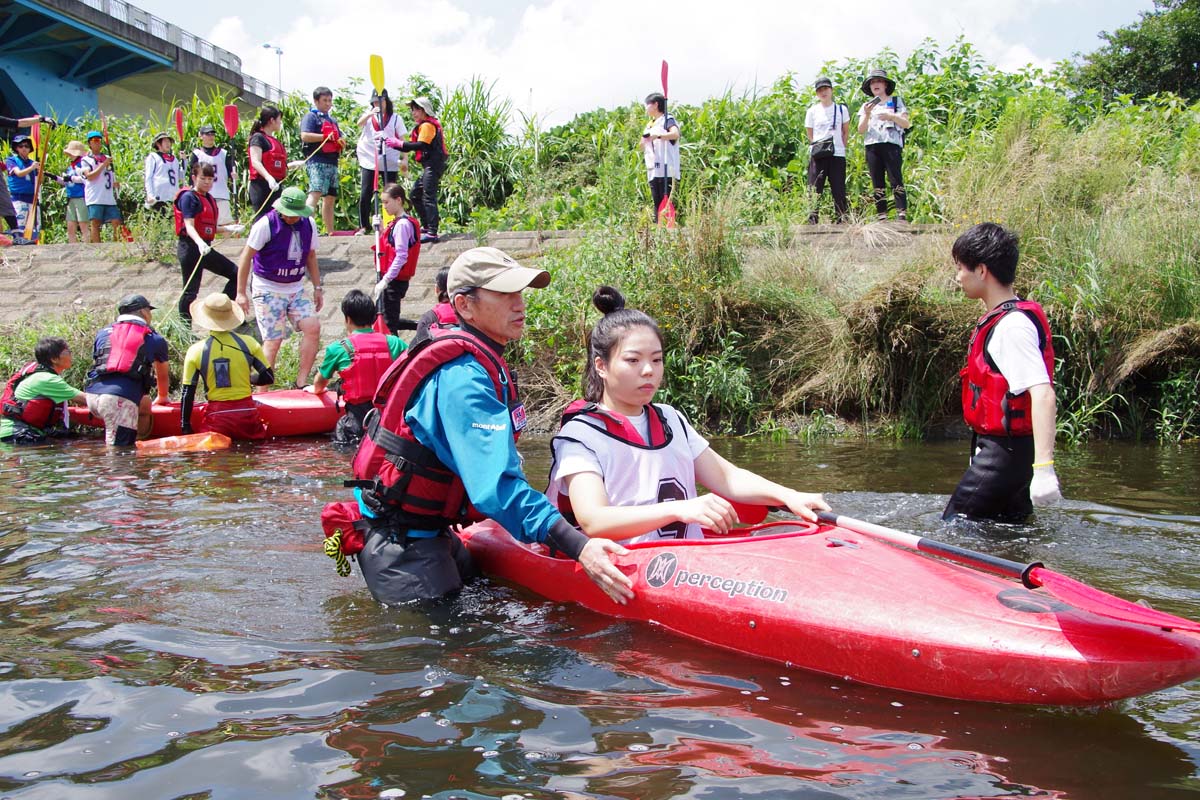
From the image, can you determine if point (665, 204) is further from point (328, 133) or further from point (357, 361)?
point (328, 133)

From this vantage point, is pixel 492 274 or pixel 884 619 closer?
pixel 884 619

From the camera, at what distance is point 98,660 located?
3227 mm

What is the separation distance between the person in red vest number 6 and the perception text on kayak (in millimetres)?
4371

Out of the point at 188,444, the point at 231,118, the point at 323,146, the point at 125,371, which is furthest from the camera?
the point at 231,118

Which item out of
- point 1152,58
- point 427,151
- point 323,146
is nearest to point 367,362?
point 427,151

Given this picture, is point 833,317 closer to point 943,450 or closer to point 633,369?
point 943,450

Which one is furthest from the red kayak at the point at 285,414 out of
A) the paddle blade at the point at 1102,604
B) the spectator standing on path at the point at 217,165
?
the paddle blade at the point at 1102,604

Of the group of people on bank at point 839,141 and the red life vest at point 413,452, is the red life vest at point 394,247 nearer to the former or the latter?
the group of people on bank at point 839,141

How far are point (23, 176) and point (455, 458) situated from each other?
44.8 ft

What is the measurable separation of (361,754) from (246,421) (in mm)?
6244

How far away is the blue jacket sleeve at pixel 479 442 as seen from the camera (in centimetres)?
317

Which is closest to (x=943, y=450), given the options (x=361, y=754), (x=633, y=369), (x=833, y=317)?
(x=833, y=317)

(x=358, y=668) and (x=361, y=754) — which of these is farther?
(x=358, y=668)

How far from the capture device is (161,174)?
12.4m
